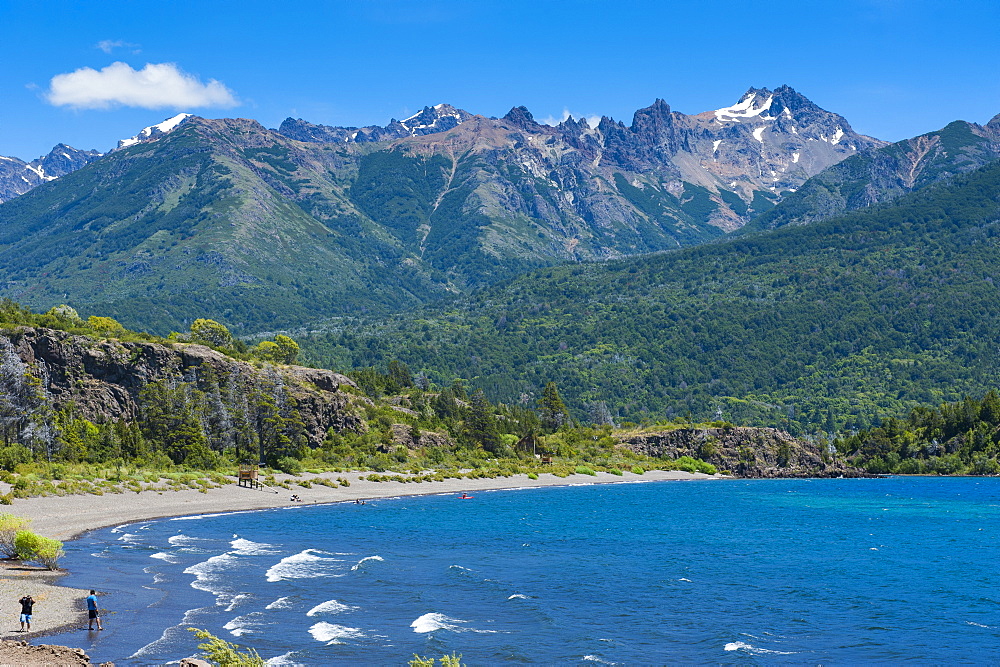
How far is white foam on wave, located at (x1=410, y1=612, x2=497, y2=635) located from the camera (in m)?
37.1

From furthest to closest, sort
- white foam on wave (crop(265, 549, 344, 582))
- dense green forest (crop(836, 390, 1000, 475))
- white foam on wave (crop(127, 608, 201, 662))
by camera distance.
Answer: dense green forest (crop(836, 390, 1000, 475))
white foam on wave (crop(265, 549, 344, 582))
white foam on wave (crop(127, 608, 201, 662))

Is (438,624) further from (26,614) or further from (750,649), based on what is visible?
(26,614)

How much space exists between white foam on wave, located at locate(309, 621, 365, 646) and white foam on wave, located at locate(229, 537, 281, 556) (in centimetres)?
1838

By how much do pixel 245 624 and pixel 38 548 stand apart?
15.0 meters

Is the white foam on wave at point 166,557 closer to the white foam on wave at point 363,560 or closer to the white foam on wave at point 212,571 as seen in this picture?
the white foam on wave at point 212,571

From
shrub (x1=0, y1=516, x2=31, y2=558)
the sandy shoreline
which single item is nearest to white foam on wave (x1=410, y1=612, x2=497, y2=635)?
the sandy shoreline

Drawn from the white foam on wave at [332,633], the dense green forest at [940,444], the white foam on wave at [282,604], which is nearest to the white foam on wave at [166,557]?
the white foam on wave at [282,604]

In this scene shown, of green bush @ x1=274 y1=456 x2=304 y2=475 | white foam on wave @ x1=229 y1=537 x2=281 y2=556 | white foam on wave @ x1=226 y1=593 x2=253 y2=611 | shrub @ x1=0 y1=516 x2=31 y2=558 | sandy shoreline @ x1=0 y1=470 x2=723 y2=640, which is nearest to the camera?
sandy shoreline @ x1=0 y1=470 x2=723 y2=640

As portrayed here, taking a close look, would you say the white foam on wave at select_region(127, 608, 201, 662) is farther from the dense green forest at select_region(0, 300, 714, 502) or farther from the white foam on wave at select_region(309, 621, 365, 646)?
the dense green forest at select_region(0, 300, 714, 502)

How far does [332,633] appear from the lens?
35656 mm

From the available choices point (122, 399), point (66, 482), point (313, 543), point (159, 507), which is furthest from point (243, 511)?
point (122, 399)

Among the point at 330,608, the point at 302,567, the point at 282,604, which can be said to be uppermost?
the point at 282,604

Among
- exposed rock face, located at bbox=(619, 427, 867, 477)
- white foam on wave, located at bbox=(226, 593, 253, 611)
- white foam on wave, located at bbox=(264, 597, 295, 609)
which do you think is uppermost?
white foam on wave, located at bbox=(226, 593, 253, 611)

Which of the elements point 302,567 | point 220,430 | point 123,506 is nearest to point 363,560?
point 302,567
